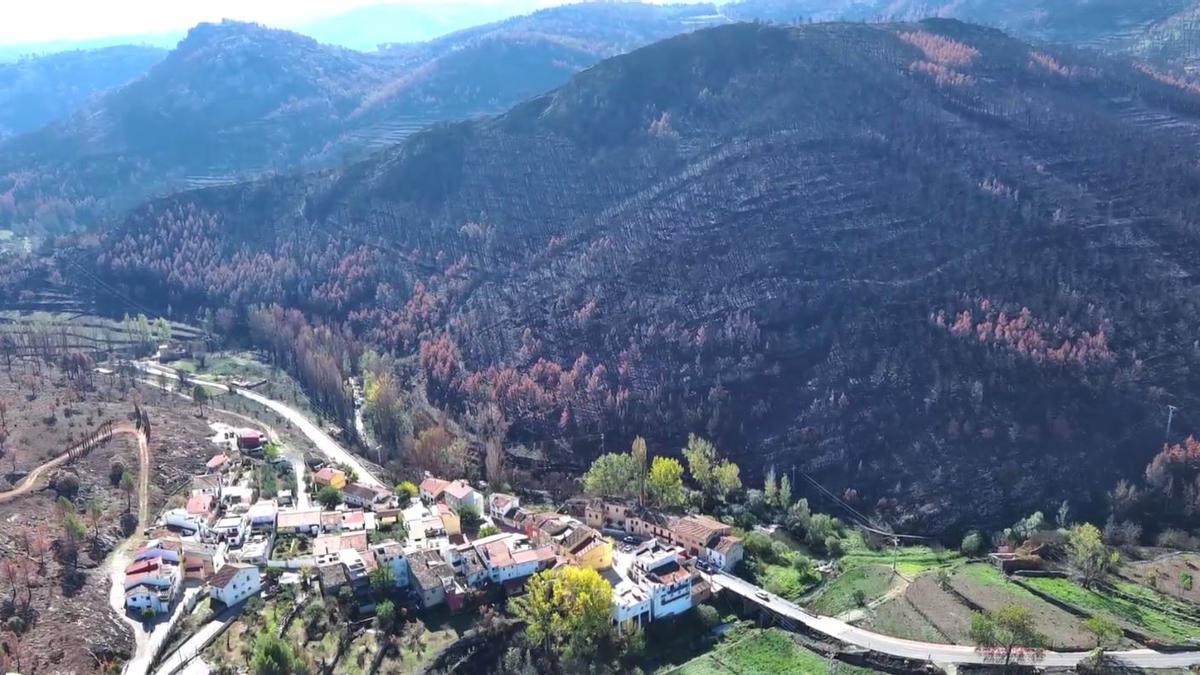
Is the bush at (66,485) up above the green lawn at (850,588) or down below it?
above

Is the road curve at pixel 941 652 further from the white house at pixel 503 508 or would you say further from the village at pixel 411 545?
the white house at pixel 503 508

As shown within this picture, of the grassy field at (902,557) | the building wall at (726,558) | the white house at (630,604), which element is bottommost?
the grassy field at (902,557)

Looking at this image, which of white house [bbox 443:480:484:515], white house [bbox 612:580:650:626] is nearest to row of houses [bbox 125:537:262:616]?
white house [bbox 443:480:484:515]

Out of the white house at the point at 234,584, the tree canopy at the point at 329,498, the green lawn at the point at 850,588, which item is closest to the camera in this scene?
the white house at the point at 234,584

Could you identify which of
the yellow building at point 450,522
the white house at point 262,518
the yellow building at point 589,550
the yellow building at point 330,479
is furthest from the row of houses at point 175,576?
the yellow building at point 589,550

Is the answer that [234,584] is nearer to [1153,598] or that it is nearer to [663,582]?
[663,582]

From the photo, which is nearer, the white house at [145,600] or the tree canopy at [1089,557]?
the white house at [145,600]

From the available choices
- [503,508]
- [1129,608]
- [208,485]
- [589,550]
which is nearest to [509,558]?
[589,550]

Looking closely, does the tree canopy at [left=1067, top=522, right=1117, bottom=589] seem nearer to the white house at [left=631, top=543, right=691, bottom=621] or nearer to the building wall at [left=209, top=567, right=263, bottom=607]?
the white house at [left=631, top=543, right=691, bottom=621]
